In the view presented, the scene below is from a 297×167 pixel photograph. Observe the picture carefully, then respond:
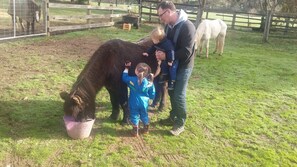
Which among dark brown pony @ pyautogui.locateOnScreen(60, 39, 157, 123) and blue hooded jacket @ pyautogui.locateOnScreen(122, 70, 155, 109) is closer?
dark brown pony @ pyautogui.locateOnScreen(60, 39, 157, 123)

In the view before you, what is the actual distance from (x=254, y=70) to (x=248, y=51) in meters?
3.26

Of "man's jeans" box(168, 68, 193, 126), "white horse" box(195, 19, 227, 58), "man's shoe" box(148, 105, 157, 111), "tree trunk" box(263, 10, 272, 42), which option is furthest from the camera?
"tree trunk" box(263, 10, 272, 42)

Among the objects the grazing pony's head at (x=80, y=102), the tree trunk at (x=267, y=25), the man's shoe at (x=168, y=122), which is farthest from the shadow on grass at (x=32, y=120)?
the tree trunk at (x=267, y=25)

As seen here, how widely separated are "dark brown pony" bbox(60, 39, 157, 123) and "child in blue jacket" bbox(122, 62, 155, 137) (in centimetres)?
20

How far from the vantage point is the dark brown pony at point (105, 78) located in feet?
11.2

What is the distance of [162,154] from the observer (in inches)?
138

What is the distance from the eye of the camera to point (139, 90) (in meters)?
3.69

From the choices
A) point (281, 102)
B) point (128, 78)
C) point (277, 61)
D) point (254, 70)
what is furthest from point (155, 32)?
point (277, 61)

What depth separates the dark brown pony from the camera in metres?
3.41

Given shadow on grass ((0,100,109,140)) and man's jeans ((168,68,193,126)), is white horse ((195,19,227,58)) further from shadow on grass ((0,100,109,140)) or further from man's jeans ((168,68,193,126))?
shadow on grass ((0,100,109,140))

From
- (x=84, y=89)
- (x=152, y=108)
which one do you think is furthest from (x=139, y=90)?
(x=152, y=108)

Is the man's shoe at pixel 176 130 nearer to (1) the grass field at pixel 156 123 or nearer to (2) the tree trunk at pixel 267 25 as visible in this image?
(1) the grass field at pixel 156 123

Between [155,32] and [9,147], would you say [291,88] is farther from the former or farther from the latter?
[9,147]

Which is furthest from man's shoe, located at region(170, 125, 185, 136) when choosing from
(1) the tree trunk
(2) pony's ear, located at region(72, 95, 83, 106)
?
(1) the tree trunk
